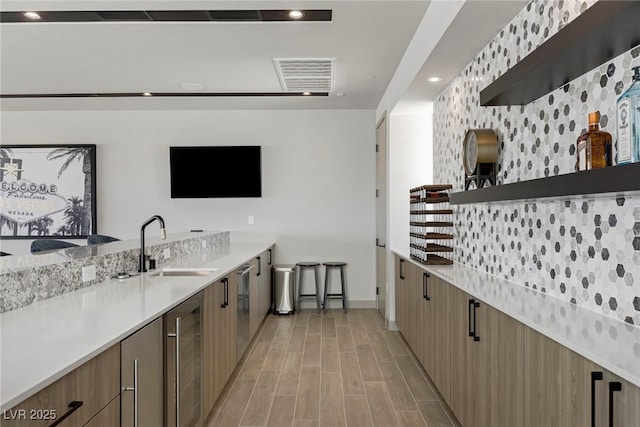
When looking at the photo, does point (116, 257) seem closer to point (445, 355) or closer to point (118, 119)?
point (445, 355)

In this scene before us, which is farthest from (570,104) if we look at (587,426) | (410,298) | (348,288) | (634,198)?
(348,288)

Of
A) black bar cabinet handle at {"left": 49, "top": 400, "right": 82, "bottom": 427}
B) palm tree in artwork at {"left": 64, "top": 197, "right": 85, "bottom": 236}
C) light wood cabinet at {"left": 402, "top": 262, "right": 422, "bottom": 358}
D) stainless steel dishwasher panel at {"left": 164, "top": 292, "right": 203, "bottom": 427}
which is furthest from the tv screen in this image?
black bar cabinet handle at {"left": 49, "top": 400, "right": 82, "bottom": 427}

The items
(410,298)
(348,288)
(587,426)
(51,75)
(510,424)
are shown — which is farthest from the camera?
(348,288)

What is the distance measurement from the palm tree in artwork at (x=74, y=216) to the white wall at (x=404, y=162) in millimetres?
4124

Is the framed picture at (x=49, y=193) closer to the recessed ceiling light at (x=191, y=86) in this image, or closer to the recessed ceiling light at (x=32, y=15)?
the recessed ceiling light at (x=191, y=86)

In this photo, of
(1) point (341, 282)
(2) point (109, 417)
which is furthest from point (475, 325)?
(1) point (341, 282)

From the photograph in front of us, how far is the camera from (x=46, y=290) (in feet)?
6.69

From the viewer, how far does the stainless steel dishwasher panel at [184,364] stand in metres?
1.96

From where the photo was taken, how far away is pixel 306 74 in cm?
454

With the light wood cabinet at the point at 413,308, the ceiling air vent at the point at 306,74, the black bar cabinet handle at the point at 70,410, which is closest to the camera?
the black bar cabinet handle at the point at 70,410

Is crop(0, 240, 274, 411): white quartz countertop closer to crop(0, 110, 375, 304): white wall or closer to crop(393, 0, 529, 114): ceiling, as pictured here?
crop(393, 0, 529, 114): ceiling

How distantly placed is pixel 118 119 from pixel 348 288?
3.86 metres

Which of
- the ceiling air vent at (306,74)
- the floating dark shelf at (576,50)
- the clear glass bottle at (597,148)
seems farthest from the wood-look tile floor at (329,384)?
the ceiling air vent at (306,74)

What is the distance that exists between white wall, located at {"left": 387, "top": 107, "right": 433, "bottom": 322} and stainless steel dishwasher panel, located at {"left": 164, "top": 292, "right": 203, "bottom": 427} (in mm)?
2974
